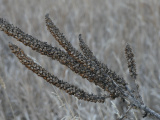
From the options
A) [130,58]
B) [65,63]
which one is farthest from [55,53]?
[130,58]

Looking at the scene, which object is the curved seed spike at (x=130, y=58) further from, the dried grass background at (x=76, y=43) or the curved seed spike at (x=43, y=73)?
the dried grass background at (x=76, y=43)

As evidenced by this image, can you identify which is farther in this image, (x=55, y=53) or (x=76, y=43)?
(x=76, y=43)

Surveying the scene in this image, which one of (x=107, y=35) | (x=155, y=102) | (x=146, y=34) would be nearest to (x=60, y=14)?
(x=107, y=35)

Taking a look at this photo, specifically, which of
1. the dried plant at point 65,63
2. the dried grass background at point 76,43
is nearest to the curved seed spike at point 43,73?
the dried plant at point 65,63

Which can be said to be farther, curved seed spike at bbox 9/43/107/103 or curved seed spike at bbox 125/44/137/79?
curved seed spike at bbox 125/44/137/79

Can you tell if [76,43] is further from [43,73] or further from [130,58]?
[43,73]

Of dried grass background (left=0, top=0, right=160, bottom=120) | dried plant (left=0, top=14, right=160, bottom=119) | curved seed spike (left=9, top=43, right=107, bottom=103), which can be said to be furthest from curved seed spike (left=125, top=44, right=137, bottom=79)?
dried grass background (left=0, top=0, right=160, bottom=120)

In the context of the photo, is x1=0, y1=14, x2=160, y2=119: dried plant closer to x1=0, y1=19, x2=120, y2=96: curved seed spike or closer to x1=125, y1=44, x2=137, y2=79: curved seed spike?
x1=0, y1=19, x2=120, y2=96: curved seed spike

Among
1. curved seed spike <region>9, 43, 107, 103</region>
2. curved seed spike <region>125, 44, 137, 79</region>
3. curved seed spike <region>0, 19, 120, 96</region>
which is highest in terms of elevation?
curved seed spike <region>125, 44, 137, 79</region>

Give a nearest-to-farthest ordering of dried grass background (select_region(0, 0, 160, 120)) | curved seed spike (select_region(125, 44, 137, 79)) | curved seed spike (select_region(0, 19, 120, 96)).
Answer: curved seed spike (select_region(0, 19, 120, 96)) < curved seed spike (select_region(125, 44, 137, 79)) < dried grass background (select_region(0, 0, 160, 120))
